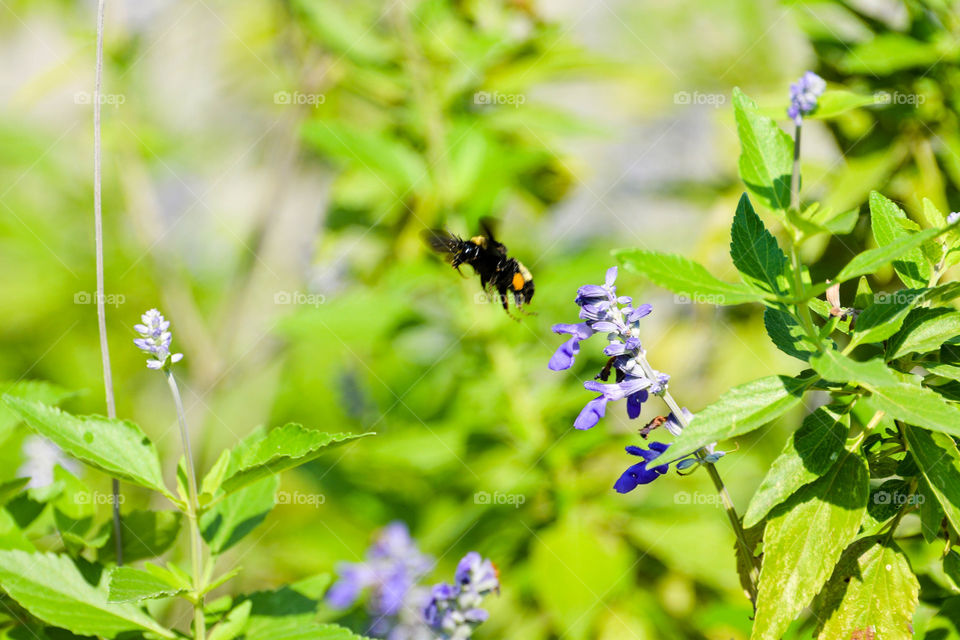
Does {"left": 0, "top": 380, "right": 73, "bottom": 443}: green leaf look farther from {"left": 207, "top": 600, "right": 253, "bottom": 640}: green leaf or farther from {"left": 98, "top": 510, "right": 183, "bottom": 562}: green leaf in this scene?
{"left": 207, "top": 600, "right": 253, "bottom": 640}: green leaf

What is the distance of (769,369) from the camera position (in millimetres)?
2475

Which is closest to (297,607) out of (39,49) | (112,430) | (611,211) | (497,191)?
(112,430)

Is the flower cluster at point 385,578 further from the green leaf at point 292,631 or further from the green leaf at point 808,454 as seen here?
the green leaf at point 808,454

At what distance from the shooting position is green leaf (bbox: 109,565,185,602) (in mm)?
820

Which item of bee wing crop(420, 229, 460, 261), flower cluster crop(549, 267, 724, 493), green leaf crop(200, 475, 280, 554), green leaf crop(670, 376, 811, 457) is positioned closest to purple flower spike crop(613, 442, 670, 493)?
flower cluster crop(549, 267, 724, 493)

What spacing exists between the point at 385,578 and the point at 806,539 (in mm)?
1033

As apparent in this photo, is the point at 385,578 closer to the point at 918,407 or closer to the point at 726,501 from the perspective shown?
the point at 726,501

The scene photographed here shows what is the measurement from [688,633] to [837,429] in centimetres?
108

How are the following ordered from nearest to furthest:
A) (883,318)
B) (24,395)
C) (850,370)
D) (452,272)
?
1. (850,370)
2. (883,318)
3. (24,395)
4. (452,272)

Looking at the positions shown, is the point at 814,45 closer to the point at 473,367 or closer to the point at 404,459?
the point at 473,367

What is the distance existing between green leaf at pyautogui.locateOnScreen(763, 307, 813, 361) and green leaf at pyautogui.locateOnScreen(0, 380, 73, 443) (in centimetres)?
99

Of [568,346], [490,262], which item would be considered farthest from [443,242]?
[568,346]

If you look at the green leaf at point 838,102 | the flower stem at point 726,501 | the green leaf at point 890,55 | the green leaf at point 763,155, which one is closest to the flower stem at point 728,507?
the flower stem at point 726,501

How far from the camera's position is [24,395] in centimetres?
119
